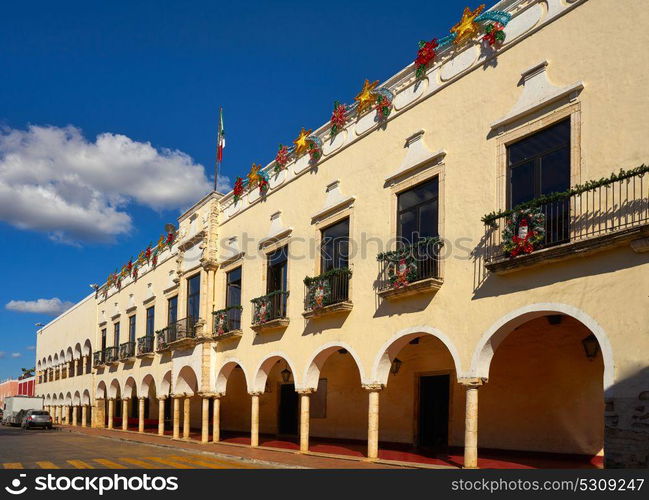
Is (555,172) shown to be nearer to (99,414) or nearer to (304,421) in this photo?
(304,421)

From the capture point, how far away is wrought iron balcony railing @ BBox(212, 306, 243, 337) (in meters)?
20.5

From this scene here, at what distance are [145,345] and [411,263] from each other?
18009mm

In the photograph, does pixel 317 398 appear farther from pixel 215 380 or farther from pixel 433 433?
pixel 433 433

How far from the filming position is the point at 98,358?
116 feet

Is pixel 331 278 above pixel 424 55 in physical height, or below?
below

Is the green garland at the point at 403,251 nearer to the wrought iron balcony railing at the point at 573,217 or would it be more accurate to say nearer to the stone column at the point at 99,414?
the wrought iron balcony railing at the point at 573,217

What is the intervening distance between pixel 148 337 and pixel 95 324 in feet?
37.5

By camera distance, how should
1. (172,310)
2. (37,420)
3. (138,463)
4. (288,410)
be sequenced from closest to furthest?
(138,463)
(288,410)
(172,310)
(37,420)

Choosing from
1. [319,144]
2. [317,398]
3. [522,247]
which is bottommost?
[317,398]

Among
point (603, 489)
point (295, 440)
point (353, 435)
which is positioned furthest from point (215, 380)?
point (603, 489)

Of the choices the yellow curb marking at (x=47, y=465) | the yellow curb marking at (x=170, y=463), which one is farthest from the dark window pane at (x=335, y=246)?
the yellow curb marking at (x=47, y=465)

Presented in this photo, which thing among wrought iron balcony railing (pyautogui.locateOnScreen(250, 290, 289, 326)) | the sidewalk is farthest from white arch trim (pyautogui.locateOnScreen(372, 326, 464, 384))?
wrought iron balcony railing (pyautogui.locateOnScreen(250, 290, 289, 326))

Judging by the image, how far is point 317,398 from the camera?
20.5 metres

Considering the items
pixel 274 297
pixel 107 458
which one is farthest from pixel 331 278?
pixel 107 458
